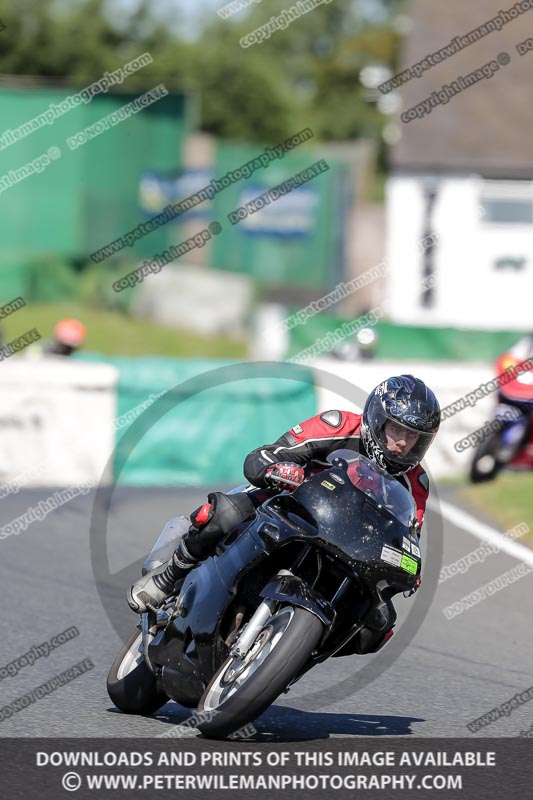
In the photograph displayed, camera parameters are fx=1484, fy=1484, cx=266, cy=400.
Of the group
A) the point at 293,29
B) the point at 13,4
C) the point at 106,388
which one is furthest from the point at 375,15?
the point at 106,388

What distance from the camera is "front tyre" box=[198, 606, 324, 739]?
5199 mm

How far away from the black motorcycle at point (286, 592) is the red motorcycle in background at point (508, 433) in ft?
27.9

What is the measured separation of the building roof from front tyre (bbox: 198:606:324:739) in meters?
26.5

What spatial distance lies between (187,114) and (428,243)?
25.1 feet

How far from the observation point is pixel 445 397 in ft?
51.1

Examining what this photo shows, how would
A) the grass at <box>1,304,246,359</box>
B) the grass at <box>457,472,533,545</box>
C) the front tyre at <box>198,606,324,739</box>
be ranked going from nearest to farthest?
the front tyre at <box>198,606,324,739</box>
the grass at <box>457,472,533,545</box>
the grass at <box>1,304,246,359</box>

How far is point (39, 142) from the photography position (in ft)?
108

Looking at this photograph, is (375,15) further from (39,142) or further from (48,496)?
(48,496)
